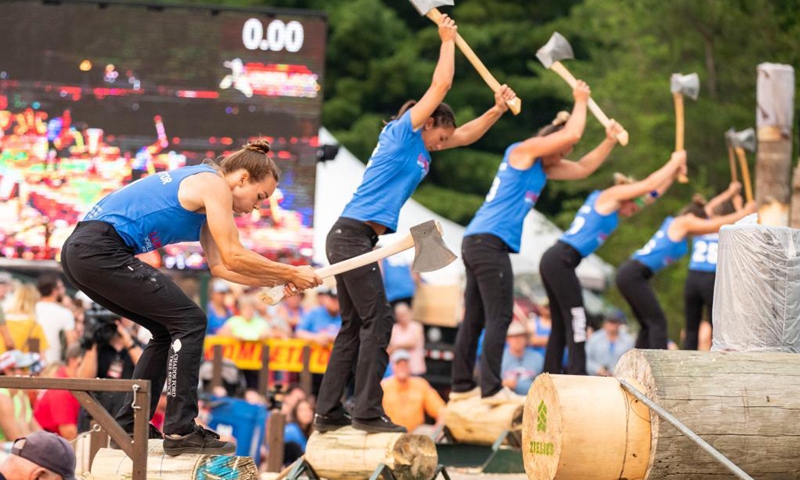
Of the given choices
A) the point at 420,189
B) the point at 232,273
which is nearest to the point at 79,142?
the point at 232,273

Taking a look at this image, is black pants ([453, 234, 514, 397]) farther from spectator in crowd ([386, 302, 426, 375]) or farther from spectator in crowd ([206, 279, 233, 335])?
spectator in crowd ([206, 279, 233, 335])

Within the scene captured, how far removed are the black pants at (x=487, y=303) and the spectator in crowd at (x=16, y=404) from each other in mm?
3059

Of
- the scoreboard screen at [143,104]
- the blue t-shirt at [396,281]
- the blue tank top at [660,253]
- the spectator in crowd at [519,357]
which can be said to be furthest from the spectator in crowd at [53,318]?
the blue tank top at [660,253]

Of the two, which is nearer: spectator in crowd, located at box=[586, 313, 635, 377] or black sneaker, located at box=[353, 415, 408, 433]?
black sneaker, located at box=[353, 415, 408, 433]

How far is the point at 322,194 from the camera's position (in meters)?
20.0

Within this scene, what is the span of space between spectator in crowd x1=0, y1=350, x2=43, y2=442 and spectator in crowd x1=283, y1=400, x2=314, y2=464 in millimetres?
2073

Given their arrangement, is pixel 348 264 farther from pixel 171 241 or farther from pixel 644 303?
pixel 644 303

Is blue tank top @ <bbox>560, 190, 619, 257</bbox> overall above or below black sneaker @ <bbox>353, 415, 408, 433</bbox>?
above

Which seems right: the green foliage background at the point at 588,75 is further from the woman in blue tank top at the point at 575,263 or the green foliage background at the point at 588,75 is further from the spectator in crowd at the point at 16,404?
the spectator in crowd at the point at 16,404

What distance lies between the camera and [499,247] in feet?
30.0

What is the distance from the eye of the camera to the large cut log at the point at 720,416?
6.06 metres

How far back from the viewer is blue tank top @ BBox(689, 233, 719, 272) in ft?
38.5

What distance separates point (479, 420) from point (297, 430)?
254 cm

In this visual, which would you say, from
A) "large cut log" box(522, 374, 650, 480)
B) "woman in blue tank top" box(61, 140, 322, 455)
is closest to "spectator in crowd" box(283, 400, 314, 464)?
"woman in blue tank top" box(61, 140, 322, 455)
